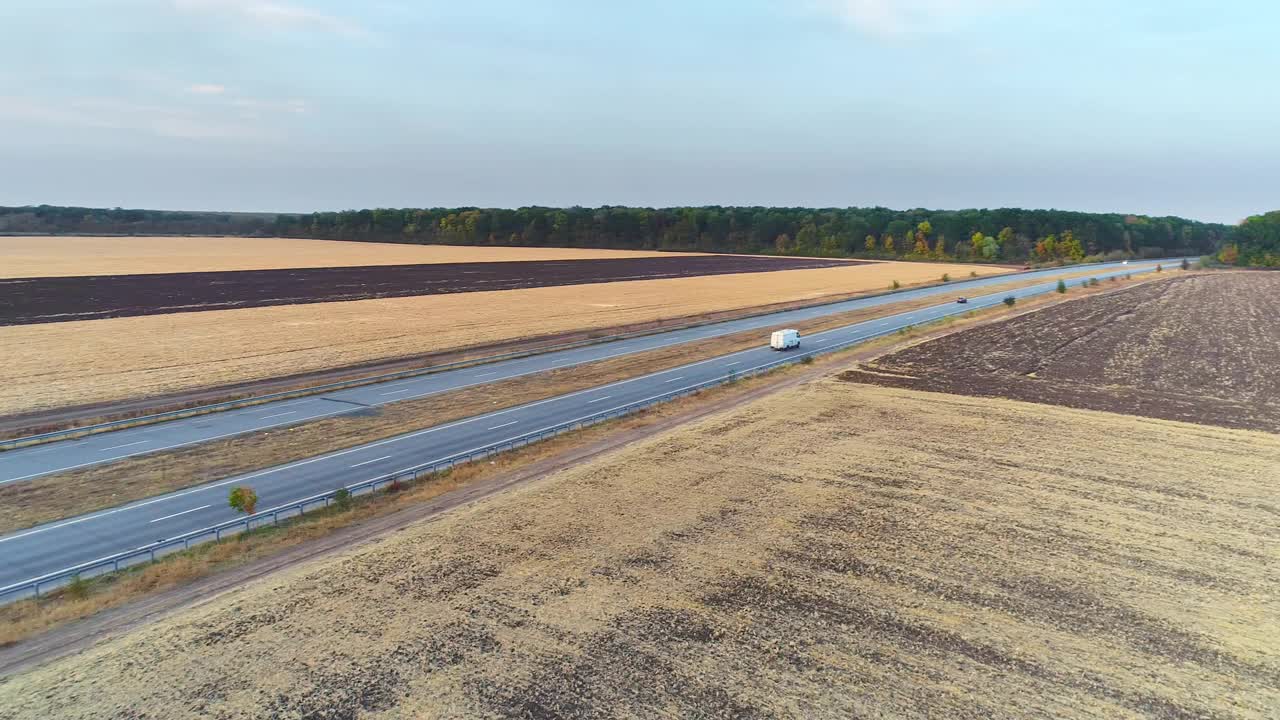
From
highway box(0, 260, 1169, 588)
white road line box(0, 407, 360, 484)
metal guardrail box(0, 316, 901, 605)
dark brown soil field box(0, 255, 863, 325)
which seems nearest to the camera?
metal guardrail box(0, 316, 901, 605)

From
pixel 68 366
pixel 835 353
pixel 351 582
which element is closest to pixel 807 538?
pixel 351 582

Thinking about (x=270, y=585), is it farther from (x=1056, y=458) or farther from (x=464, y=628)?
(x=1056, y=458)

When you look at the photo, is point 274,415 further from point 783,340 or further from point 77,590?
point 783,340

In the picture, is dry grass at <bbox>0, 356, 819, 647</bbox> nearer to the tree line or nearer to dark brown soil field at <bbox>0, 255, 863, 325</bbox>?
dark brown soil field at <bbox>0, 255, 863, 325</bbox>

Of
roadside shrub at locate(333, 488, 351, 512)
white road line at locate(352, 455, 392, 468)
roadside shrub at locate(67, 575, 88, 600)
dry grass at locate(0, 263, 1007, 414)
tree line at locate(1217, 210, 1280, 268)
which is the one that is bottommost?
roadside shrub at locate(67, 575, 88, 600)

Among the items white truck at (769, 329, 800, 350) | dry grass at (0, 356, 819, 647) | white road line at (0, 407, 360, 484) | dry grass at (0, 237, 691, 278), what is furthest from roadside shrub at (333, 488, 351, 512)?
dry grass at (0, 237, 691, 278)

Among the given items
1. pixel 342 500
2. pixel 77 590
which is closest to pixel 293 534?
pixel 342 500

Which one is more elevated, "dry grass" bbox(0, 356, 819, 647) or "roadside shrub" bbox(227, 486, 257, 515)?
"roadside shrub" bbox(227, 486, 257, 515)
